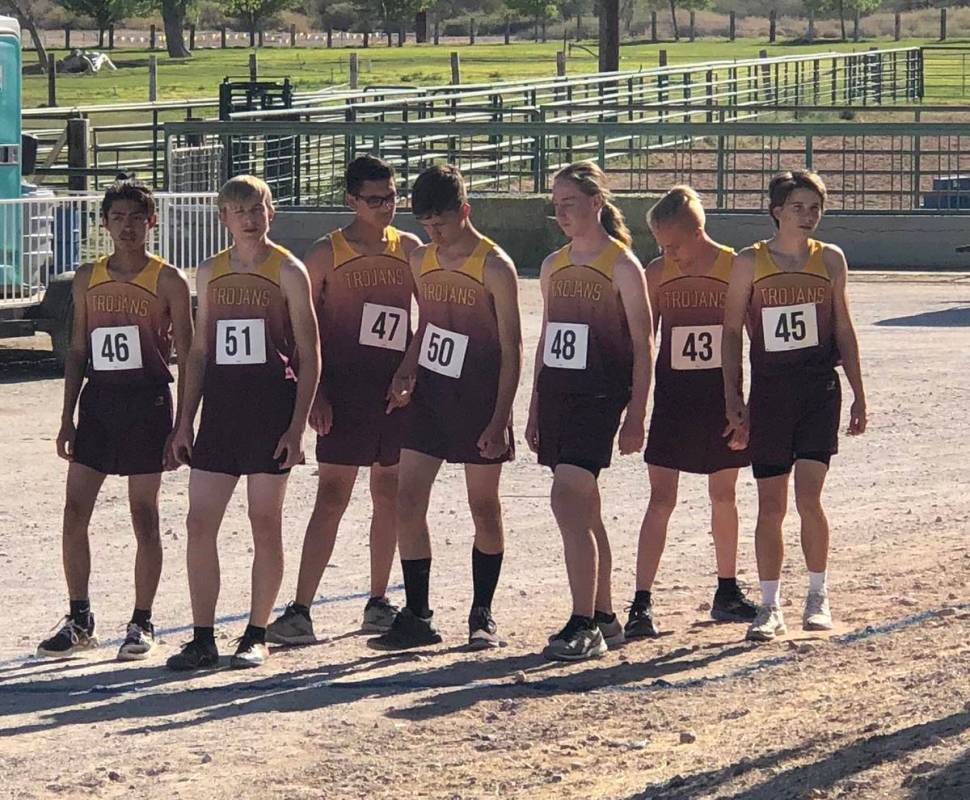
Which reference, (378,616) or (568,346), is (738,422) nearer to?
(568,346)

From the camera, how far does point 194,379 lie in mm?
7430

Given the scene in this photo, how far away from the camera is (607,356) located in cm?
740

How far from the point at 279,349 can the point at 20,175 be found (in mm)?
10029

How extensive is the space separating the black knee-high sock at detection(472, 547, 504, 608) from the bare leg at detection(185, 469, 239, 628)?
1.00m

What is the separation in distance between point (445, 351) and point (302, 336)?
0.56m

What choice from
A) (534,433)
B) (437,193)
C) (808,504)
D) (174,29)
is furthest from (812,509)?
(174,29)

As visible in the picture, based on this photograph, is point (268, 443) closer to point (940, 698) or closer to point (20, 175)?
point (940, 698)

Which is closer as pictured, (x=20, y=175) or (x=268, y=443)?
(x=268, y=443)

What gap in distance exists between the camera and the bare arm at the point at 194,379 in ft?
24.2

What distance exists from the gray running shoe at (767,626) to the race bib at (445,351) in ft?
4.71

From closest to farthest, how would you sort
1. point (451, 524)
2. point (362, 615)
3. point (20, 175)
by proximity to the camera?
point (362, 615)
point (451, 524)
point (20, 175)

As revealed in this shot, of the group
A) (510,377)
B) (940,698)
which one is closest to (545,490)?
(510,377)

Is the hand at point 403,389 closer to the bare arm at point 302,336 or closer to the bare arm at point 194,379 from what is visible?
the bare arm at point 302,336

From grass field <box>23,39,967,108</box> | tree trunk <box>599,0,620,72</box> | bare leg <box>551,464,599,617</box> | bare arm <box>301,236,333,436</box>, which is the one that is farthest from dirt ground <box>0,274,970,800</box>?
grass field <box>23,39,967,108</box>
